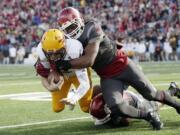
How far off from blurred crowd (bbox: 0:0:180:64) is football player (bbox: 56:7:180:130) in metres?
17.1

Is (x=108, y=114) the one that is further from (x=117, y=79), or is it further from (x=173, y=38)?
(x=173, y=38)

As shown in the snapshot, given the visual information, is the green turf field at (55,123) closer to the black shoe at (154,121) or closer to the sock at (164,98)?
the black shoe at (154,121)

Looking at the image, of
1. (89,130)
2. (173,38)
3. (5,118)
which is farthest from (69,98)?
(173,38)

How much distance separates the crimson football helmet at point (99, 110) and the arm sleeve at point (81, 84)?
383 millimetres

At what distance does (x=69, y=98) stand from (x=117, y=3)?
23103 mm

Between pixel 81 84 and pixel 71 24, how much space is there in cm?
56

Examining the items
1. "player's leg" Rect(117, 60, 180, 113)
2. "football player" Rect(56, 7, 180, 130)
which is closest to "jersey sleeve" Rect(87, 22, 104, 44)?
"football player" Rect(56, 7, 180, 130)

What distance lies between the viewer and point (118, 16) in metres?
26.9

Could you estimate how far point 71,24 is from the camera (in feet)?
16.8

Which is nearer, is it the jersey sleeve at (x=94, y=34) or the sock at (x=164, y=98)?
the jersey sleeve at (x=94, y=34)

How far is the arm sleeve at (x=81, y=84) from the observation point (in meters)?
5.00

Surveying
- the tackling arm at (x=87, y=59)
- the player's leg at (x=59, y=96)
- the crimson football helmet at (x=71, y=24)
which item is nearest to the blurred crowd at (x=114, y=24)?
the player's leg at (x=59, y=96)


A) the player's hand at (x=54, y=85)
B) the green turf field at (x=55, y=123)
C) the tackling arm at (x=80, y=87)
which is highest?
the tackling arm at (x=80, y=87)

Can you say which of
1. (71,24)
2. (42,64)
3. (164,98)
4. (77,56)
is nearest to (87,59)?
(77,56)
